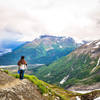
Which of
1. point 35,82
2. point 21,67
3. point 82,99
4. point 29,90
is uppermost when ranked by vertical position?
point 21,67

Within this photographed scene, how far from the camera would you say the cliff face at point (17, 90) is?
19.6 metres

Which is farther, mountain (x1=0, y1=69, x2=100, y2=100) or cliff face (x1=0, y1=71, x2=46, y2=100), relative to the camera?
mountain (x1=0, y1=69, x2=100, y2=100)

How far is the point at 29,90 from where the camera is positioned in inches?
920

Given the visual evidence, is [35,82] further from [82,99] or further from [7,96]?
[82,99]

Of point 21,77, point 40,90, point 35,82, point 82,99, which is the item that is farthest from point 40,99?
point 82,99

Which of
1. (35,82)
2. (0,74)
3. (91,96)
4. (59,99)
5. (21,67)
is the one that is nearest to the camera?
(0,74)

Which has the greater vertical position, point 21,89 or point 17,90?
point 21,89

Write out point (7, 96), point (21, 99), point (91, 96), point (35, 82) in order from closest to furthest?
point (7, 96), point (21, 99), point (35, 82), point (91, 96)

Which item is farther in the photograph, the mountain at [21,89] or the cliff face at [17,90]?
the mountain at [21,89]

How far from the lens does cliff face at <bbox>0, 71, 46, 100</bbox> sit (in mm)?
19625

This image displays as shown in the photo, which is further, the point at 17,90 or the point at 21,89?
the point at 21,89

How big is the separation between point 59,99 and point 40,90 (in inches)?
211

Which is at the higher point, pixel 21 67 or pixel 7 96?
pixel 21 67

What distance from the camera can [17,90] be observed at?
2117cm
